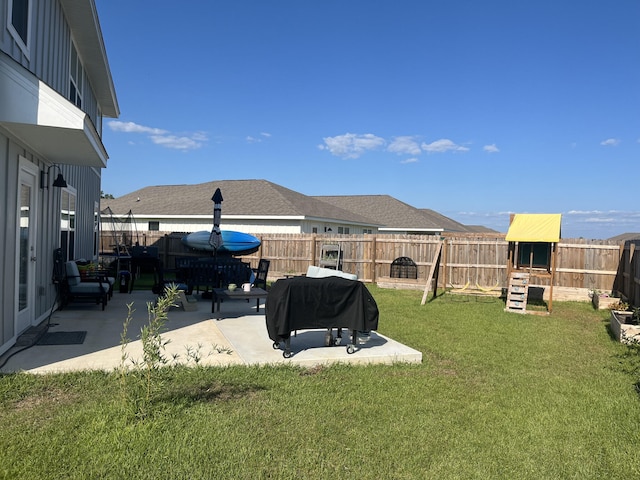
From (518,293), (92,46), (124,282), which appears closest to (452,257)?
(518,293)

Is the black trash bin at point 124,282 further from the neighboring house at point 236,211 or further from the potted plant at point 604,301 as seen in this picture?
the potted plant at point 604,301

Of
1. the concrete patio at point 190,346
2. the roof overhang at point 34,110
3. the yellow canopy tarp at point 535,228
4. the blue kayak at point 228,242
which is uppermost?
the roof overhang at point 34,110

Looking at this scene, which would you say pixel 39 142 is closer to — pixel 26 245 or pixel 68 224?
pixel 26 245

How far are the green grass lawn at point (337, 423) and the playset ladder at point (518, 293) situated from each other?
4.82m

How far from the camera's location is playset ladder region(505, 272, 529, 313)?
10.8 meters

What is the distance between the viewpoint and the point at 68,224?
30.8ft

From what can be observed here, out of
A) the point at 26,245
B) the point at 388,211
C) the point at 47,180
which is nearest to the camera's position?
the point at 26,245

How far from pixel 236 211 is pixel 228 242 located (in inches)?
345

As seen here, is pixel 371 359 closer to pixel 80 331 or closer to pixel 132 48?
pixel 80 331

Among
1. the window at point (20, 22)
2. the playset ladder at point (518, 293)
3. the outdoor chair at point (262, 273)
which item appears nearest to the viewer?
the window at point (20, 22)

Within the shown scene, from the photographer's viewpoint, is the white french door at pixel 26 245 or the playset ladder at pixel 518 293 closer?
the white french door at pixel 26 245

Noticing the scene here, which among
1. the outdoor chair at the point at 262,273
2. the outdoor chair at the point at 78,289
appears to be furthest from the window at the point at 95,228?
the outdoor chair at the point at 262,273

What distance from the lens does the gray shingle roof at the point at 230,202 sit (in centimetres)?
2098

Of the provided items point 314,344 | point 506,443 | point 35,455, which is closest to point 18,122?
point 35,455
